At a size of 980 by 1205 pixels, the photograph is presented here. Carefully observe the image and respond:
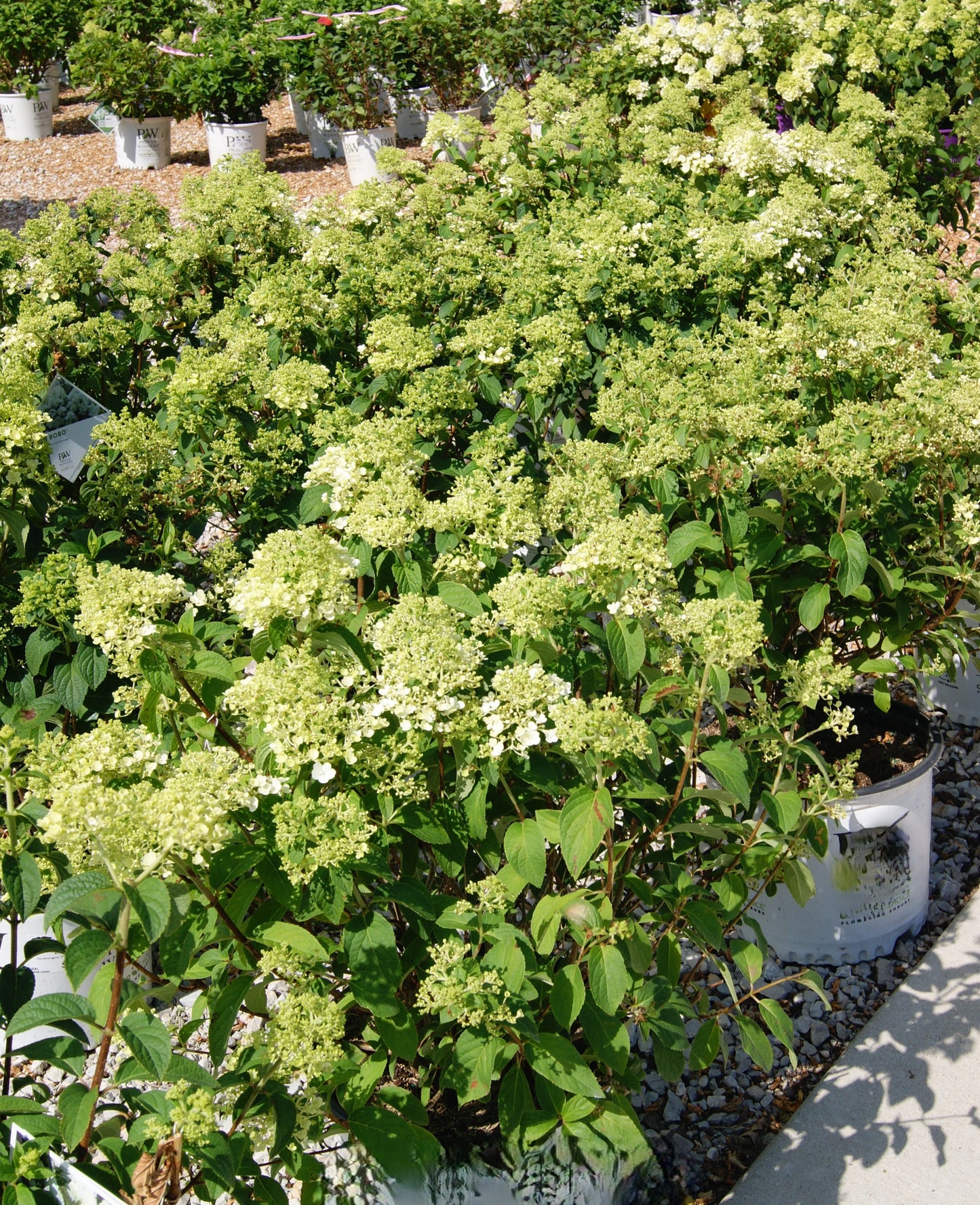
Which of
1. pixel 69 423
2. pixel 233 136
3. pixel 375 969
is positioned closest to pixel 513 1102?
pixel 375 969

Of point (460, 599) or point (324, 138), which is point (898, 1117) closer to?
point (460, 599)

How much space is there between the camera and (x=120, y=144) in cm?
912

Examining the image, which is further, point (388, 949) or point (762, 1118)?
point (762, 1118)

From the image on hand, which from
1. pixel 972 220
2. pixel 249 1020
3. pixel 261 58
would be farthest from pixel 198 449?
pixel 261 58

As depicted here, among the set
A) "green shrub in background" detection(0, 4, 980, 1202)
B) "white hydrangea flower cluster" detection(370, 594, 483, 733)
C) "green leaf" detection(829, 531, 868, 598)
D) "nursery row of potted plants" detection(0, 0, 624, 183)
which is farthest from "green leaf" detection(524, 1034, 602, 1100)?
"nursery row of potted plants" detection(0, 0, 624, 183)

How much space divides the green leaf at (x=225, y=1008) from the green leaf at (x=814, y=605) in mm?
1316

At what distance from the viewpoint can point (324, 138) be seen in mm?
8906

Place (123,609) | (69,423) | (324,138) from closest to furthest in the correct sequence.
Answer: (123,609), (69,423), (324,138)

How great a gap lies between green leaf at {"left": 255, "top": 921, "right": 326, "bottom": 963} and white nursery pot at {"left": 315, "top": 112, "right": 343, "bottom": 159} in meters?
7.91

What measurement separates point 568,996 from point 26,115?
10.3 metres

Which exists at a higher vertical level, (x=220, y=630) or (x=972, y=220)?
(x=220, y=630)

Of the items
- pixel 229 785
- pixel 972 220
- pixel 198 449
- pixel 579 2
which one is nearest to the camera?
pixel 229 785

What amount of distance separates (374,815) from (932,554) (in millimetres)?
1463

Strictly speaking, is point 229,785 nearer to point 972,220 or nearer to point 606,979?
point 606,979
